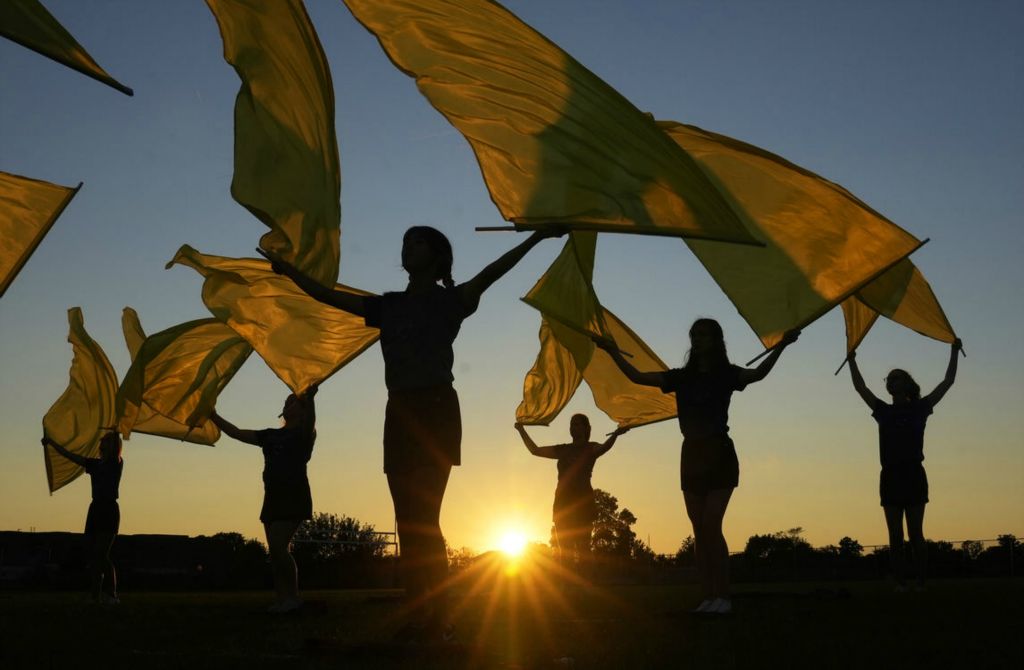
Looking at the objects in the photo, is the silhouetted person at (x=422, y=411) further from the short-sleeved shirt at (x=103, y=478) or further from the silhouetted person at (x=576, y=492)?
the short-sleeved shirt at (x=103, y=478)

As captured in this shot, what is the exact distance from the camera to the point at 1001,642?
527cm

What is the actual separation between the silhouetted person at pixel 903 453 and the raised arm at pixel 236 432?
5.45 m

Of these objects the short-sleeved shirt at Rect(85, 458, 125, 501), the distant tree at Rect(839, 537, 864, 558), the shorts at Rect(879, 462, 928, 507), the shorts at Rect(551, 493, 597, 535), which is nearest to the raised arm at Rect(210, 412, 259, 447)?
the short-sleeved shirt at Rect(85, 458, 125, 501)

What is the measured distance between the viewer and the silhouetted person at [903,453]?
10719mm

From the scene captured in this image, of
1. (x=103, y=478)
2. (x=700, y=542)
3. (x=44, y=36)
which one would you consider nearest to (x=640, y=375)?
(x=700, y=542)

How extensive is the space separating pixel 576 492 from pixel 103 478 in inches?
204

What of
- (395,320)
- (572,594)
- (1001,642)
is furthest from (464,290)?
(572,594)

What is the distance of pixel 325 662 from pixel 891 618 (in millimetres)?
3624

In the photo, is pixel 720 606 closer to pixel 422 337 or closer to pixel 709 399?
pixel 709 399

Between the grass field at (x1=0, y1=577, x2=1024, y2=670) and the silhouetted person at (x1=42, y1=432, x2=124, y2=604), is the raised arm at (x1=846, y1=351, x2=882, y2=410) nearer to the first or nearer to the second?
the grass field at (x1=0, y1=577, x2=1024, y2=670)

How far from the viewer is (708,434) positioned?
26.6 feet

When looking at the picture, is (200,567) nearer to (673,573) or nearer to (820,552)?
(673,573)

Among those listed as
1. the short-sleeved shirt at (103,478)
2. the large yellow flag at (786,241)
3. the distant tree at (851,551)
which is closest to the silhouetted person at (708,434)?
the large yellow flag at (786,241)

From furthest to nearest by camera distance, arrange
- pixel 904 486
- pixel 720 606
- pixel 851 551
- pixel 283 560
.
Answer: pixel 851 551
pixel 904 486
pixel 283 560
pixel 720 606
